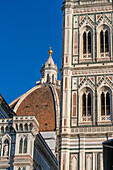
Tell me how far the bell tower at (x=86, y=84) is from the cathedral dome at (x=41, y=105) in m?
39.9

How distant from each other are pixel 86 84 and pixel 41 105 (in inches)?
1896

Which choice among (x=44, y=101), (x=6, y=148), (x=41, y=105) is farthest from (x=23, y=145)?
(x=44, y=101)

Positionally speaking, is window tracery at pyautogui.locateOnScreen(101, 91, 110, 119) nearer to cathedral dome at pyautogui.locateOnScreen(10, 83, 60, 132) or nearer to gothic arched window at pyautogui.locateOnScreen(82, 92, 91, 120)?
gothic arched window at pyautogui.locateOnScreen(82, 92, 91, 120)

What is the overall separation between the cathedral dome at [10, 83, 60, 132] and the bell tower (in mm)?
39897

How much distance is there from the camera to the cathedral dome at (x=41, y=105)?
63.8 metres

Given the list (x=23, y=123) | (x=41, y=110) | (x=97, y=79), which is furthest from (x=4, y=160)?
(x=41, y=110)

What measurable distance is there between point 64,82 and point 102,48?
3479 millimetres

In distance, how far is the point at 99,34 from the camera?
21906mm

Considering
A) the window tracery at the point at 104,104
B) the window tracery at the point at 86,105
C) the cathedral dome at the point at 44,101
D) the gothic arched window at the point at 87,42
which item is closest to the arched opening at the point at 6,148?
the window tracery at the point at 86,105

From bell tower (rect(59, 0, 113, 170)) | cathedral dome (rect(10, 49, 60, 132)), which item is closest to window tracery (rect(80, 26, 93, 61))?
bell tower (rect(59, 0, 113, 170))

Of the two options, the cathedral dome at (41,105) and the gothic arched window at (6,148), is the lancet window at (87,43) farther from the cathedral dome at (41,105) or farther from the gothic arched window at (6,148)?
the cathedral dome at (41,105)

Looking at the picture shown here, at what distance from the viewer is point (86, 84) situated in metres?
20.3

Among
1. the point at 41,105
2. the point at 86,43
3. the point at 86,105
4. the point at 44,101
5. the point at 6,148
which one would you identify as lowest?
the point at 6,148

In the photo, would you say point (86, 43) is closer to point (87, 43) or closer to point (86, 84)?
point (87, 43)
